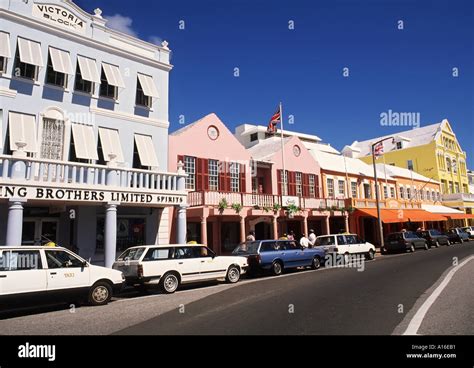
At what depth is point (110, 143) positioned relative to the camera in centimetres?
1712

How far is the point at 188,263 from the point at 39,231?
651cm

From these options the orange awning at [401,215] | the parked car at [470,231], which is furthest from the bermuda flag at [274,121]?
the parked car at [470,231]

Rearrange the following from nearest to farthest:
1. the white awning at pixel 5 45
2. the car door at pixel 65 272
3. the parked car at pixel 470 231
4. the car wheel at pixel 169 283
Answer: the car door at pixel 65 272
the car wheel at pixel 169 283
the white awning at pixel 5 45
the parked car at pixel 470 231

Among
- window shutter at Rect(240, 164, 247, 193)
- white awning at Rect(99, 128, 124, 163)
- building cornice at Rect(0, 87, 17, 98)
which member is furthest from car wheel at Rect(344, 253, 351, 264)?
building cornice at Rect(0, 87, 17, 98)

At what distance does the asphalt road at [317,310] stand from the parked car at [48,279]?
8.86ft

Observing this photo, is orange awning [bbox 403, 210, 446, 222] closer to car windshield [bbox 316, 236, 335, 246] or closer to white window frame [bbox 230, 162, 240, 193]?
car windshield [bbox 316, 236, 335, 246]

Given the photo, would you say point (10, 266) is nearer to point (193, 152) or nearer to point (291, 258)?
point (291, 258)

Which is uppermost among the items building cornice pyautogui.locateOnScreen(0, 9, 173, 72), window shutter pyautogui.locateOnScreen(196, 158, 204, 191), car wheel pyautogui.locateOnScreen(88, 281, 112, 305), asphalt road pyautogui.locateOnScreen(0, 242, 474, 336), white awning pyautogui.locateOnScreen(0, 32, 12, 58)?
building cornice pyautogui.locateOnScreen(0, 9, 173, 72)

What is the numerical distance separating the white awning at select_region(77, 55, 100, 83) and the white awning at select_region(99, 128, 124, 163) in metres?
2.17

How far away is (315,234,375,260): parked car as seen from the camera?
66.8 ft

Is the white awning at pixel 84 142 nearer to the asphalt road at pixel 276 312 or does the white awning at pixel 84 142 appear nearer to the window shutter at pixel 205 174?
the asphalt road at pixel 276 312

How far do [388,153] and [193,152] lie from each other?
42.6 m

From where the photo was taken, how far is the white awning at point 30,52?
587 inches

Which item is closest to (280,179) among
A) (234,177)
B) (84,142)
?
(234,177)
